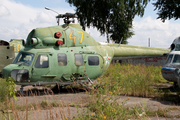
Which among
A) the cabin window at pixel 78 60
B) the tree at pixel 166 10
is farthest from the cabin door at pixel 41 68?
the tree at pixel 166 10

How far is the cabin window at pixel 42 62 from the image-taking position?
7920 mm

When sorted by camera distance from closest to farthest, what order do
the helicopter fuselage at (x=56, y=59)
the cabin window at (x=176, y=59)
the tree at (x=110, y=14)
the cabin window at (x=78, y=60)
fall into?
the helicopter fuselage at (x=56, y=59)
the cabin window at (x=176, y=59)
the cabin window at (x=78, y=60)
the tree at (x=110, y=14)

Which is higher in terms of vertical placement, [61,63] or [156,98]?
[61,63]

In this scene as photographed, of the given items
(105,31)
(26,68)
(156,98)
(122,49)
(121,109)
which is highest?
(105,31)

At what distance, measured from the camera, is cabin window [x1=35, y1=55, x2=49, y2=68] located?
7.92 meters

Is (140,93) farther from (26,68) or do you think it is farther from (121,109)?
(26,68)

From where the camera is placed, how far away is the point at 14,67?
25.1 feet

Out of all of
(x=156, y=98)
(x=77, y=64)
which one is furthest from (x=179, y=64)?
(x=77, y=64)

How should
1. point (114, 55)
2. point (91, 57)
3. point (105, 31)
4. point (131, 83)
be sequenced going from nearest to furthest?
point (131, 83)
point (91, 57)
point (114, 55)
point (105, 31)

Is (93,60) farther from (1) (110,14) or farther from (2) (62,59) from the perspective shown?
(1) (110,14)

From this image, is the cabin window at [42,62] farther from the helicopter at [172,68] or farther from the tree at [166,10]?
the tree at [166,10]

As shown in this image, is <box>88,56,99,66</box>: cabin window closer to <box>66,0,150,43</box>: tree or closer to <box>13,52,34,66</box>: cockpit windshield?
<box>13,52,34,66</box>: cockpit windshield

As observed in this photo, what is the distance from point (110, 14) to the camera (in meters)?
28.5

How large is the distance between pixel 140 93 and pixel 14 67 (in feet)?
17.6
